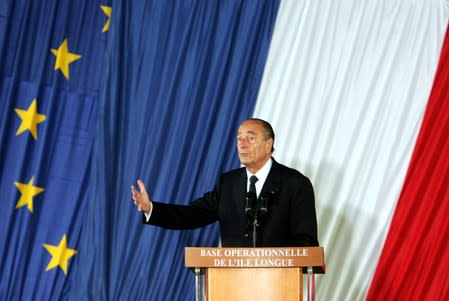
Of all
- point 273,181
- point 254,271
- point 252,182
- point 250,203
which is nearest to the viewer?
point 254,271

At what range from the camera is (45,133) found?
5219 millimetres

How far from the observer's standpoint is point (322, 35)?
16.7ft

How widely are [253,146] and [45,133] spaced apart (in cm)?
184

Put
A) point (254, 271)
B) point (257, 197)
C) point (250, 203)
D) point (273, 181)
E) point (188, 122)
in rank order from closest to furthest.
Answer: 1. point (254, 271)
2. point (250, 203)
3. point (257, 197)
4. point (273, 181)
5. point (188, 122)

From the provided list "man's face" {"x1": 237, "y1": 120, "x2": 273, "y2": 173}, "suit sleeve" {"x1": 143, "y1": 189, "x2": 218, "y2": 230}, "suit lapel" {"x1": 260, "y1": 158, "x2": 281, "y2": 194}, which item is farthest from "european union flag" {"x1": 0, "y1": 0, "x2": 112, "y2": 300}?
"suit lapel" {"x1": 260, "y1": 158, "x2": 281, "y2": 194}

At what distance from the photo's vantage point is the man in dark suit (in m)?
3.95

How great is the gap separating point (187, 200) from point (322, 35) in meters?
1.52

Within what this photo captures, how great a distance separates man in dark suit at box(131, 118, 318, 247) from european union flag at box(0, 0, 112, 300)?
4.28 feet

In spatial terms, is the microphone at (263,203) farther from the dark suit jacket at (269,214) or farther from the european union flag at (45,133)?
the european union flag at (45,133)

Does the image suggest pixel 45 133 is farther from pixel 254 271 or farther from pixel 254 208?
pixel 254 271

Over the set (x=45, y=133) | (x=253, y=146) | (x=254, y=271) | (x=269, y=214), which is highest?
(x=253, y=146)

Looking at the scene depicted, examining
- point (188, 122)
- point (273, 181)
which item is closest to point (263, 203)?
point (273, 181)

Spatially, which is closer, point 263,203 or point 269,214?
point 263,203

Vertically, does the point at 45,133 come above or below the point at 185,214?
above
